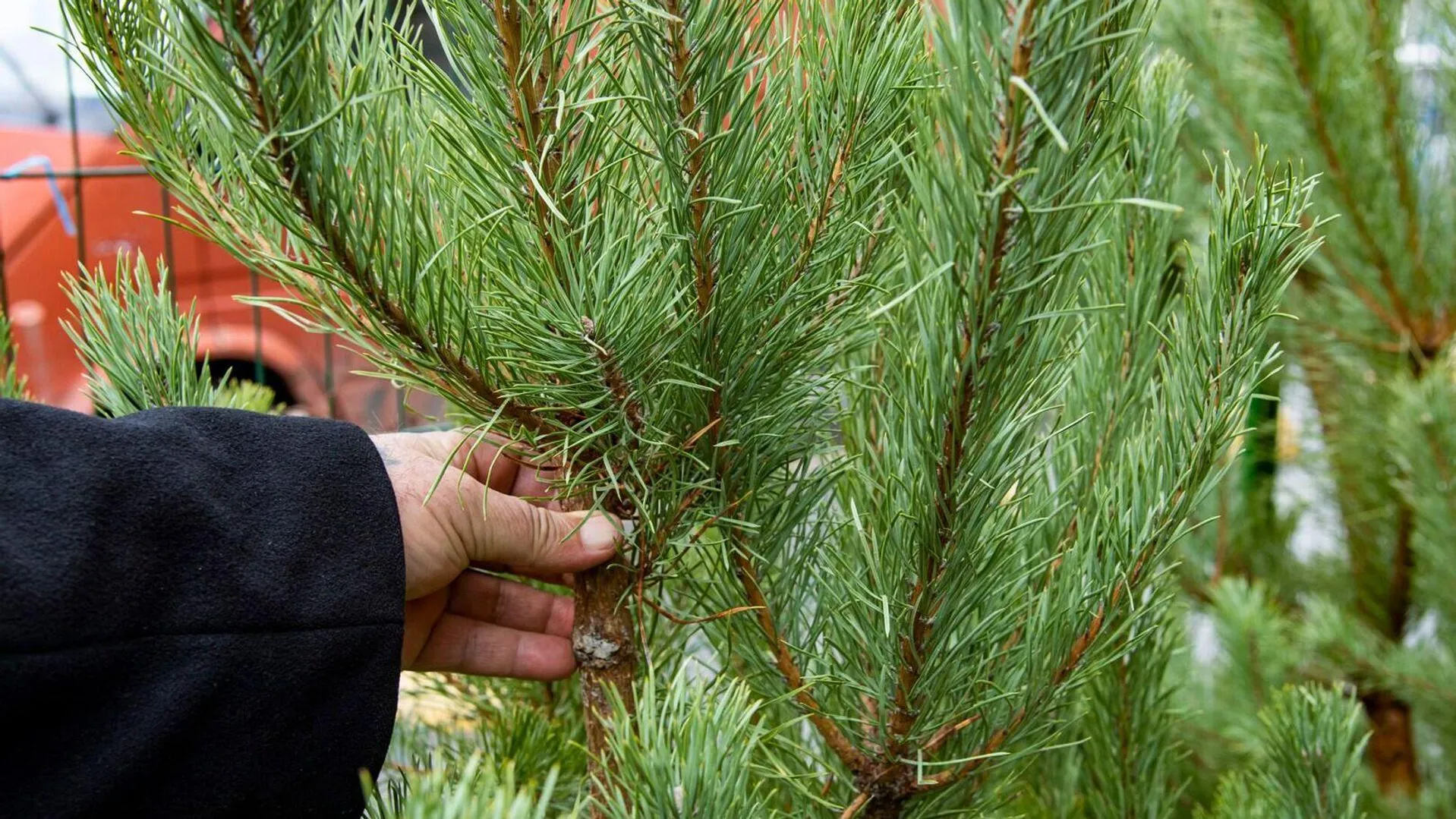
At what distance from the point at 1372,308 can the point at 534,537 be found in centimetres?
109

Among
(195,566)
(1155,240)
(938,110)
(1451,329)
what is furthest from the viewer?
(1451,329)

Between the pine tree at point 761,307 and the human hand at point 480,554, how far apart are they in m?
0.03

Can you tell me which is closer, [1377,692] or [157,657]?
[157,657]

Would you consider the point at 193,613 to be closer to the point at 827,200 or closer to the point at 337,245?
the point at 337,245

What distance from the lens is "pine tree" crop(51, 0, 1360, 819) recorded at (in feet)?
1.29

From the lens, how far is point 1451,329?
120 cm

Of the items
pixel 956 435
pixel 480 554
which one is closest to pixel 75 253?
pixel 480 554

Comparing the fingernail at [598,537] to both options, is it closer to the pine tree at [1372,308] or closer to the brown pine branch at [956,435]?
Result: the brown pine branch at [956,435]

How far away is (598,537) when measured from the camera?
0.54 meters

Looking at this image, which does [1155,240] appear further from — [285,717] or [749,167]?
[285,717]

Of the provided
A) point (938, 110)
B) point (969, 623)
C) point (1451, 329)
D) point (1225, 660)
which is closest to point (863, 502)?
point (969, 623)

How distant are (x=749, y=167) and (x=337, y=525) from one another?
25 centimetres

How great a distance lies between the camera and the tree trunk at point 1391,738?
130 cm

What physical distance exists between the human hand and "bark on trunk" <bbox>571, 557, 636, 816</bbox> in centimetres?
2
